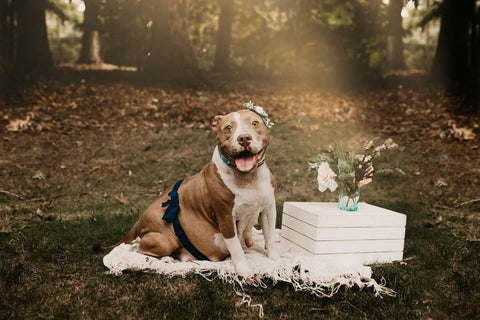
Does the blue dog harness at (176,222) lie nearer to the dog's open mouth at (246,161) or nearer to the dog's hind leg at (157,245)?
the dog's hind leg at (157,245)

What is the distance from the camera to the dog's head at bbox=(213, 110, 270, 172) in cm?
255

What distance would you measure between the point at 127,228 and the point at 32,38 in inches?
186

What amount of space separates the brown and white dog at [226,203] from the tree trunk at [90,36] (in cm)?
475

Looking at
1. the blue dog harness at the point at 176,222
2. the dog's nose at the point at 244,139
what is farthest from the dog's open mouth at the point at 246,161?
the blue dog harness at the point at 176,222

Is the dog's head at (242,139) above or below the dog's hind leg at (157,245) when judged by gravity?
above

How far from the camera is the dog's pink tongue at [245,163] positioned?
8.50 feet

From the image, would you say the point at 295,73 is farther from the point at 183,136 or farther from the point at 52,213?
the point at 52,213

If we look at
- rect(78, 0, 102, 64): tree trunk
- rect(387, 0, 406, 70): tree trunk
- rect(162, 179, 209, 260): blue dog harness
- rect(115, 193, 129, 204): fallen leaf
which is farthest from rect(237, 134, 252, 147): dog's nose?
rect(387, 0, 406, 70): tree trunk

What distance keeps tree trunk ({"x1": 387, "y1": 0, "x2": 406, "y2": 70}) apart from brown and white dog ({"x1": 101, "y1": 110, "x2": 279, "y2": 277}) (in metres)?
5.32

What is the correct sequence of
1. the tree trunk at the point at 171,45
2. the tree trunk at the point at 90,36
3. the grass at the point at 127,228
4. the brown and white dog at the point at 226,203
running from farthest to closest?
the tree trunk at the point at 171,45 < the tree trunk at the point at 90,36 < the brown and white dog at the point at 226,203 < the grass at the point at 127,228

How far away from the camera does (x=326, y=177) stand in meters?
3.21

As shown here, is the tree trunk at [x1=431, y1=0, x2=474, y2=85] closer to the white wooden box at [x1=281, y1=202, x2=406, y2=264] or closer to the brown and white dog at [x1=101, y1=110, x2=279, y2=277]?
the white wooden box at [x1=281, y1=202, x2=406, y2=264]

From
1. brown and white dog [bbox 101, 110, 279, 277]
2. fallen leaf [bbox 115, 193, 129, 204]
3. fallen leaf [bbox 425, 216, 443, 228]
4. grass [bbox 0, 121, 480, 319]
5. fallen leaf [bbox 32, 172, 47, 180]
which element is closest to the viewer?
grass [bbox 0, 121, 480, 319]

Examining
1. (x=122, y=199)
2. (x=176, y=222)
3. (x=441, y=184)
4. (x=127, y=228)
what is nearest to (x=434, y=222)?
(x=441, y=184)
